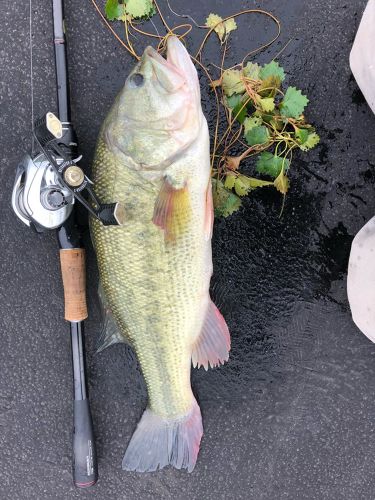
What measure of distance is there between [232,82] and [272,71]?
17 centimetres

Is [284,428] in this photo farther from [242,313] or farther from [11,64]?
[11,64]

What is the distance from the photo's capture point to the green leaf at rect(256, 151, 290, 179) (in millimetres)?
1800

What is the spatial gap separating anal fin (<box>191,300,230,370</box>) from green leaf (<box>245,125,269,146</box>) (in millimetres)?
692

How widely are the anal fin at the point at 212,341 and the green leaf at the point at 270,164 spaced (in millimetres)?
608

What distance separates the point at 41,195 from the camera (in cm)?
159

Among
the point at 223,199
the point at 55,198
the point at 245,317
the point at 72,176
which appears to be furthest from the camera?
the point at 245,317

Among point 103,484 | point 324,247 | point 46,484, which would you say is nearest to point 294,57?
point 324,247

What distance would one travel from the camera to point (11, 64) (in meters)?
1.92

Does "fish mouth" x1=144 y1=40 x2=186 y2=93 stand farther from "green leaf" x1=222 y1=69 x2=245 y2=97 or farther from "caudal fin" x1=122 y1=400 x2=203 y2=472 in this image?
"caudal fin" x1=122 y1=400 x2=203 y2=472

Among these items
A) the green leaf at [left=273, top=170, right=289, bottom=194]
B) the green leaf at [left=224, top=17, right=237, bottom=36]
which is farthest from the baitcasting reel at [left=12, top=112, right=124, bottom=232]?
the green leaf at [left=224, top=17, right=237, bottom=36]

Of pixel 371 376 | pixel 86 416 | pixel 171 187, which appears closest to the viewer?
pixel 171 187

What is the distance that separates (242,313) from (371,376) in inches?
27.0

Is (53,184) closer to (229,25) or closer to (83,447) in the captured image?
(229,25)

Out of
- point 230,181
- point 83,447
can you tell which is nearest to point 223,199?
point 230,181
